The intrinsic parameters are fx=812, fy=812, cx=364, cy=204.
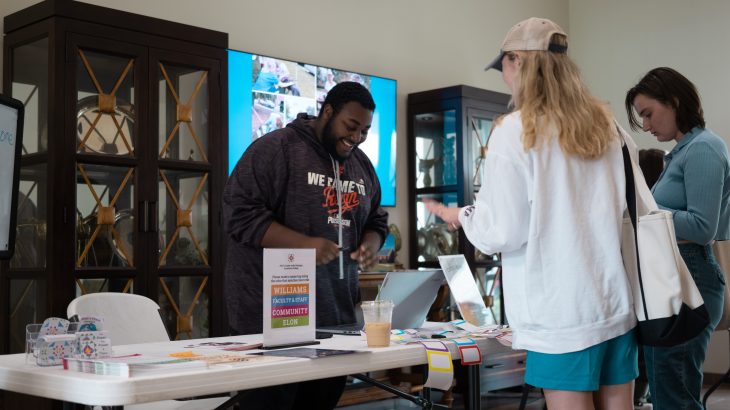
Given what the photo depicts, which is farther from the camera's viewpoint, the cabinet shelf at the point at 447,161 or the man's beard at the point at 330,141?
the cabinet shelf at the point at 447,161

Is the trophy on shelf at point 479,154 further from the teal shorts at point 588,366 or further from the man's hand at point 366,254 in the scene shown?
the teal shorts at point 588,366

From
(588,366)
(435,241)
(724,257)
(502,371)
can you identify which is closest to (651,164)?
(724,257)

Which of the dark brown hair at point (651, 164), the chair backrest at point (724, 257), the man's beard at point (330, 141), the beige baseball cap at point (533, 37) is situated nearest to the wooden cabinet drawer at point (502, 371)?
the dark brown hair at point (651, 164)

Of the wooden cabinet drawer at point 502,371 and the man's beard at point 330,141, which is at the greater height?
the man's beard at point 330,141

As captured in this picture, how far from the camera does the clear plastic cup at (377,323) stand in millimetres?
1911

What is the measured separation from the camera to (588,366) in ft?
5.27

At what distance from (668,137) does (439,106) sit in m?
2.67

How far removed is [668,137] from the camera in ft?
8.71

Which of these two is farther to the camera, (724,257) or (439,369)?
(724,257)

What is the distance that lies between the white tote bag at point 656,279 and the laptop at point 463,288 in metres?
0.62

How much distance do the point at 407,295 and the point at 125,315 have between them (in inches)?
34.5

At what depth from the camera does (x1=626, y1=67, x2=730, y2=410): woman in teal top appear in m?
2.36

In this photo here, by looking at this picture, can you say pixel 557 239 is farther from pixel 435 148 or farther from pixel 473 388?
pixel 435 148

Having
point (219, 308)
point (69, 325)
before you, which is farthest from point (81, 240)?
point (69, 325)
